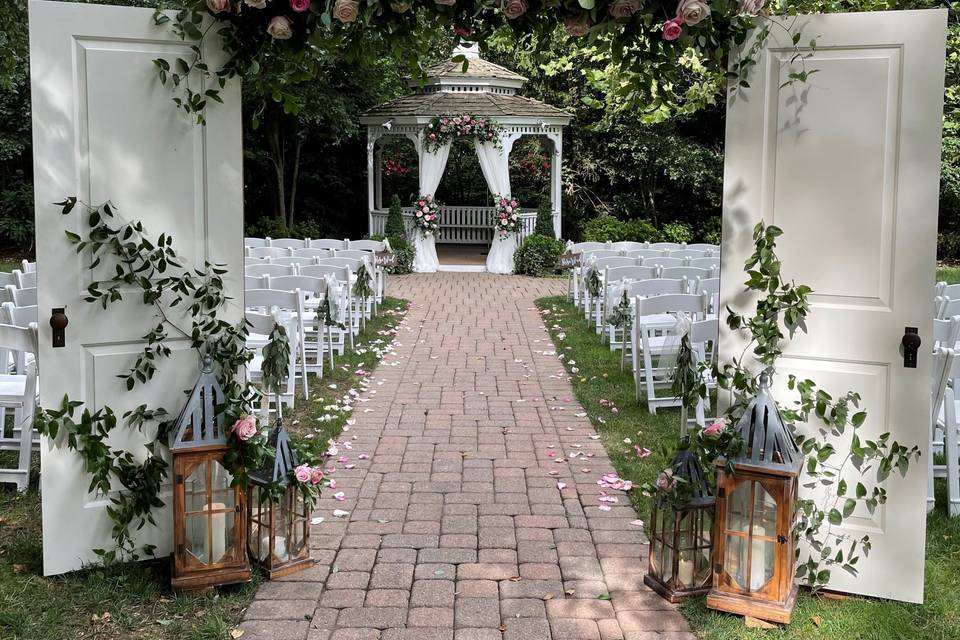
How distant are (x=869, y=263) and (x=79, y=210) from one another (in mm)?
3420

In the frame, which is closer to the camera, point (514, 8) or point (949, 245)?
point (514, 8)

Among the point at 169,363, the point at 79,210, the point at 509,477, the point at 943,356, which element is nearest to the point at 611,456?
the point at 509,477

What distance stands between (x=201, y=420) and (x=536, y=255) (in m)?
14.6

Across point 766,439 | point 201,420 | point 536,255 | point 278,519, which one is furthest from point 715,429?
point 536,255

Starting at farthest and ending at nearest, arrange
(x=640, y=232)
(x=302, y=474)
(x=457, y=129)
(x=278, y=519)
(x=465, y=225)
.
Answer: (x=465, y=225), (x=640, y=232), (x=457, y=129), (x=278, y=519), (x=302, y=474)

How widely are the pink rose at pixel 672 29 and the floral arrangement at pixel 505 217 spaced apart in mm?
15118

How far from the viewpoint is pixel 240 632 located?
380 centimetres

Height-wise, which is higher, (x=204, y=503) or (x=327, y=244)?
(x=327, y=244)

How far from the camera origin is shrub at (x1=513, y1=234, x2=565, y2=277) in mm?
18438

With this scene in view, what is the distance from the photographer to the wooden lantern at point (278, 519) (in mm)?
4266

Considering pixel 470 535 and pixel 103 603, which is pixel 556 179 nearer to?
pixel 470 535

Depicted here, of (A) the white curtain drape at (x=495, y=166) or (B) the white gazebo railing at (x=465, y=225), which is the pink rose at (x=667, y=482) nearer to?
(A) the white curtain drape at (x=495, y=166)

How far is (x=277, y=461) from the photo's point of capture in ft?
14.0

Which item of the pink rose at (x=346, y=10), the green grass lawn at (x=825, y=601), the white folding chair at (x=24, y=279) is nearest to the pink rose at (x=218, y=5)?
the pink rose at (x=346, y=10)
